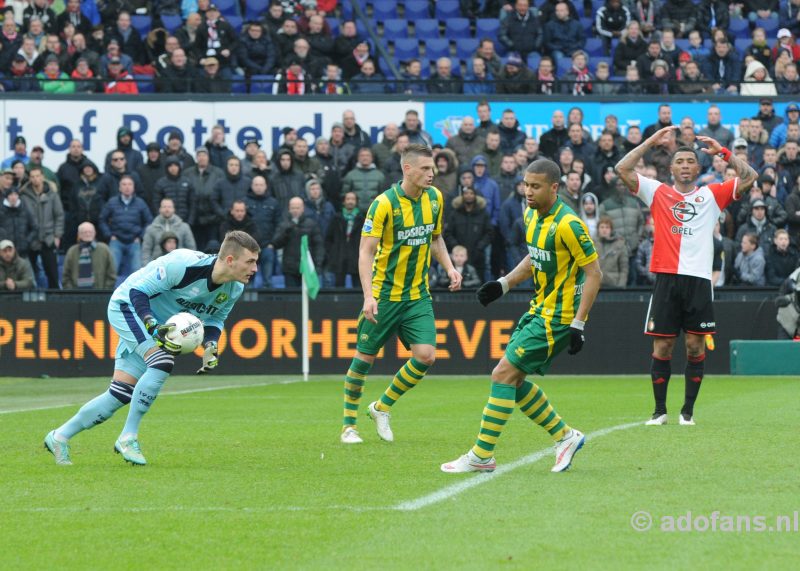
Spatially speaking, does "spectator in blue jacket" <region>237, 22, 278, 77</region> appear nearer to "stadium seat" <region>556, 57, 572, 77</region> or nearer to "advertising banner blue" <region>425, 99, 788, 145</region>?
"advertising banner blue" <region>425, 99, 788, 145</region>

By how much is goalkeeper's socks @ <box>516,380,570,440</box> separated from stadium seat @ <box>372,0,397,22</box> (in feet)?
70.3

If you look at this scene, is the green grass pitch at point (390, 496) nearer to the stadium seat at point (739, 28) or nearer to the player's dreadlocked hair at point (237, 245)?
the player's dreadlocked hair at point (237, 245)

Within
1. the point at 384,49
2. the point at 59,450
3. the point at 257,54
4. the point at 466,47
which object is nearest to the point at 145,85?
the point at 257,54

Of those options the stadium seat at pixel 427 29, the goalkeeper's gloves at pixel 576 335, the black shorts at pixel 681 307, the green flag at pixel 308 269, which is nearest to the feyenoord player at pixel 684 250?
the black shorts at pixel 681 307

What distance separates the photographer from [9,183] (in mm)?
22500

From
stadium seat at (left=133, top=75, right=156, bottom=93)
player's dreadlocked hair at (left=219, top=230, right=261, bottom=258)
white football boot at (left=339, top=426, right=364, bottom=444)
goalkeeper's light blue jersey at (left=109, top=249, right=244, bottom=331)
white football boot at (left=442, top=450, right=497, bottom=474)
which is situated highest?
stadium seat at (left=133, top=75, right=156, bottom=93)

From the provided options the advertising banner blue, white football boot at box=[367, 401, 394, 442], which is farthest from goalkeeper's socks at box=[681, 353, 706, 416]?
the advertising banner blue

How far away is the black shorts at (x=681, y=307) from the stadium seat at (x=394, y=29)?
17702 millimetres

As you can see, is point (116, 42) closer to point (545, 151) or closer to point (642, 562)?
point (545, 151)

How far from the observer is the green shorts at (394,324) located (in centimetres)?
1183

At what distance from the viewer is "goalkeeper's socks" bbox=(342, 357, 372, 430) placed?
38.9 ft

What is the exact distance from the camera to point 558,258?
9453mm

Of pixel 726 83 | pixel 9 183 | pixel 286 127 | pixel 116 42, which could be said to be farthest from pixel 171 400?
pixel 726 83

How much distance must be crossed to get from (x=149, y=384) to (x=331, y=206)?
502 inches
